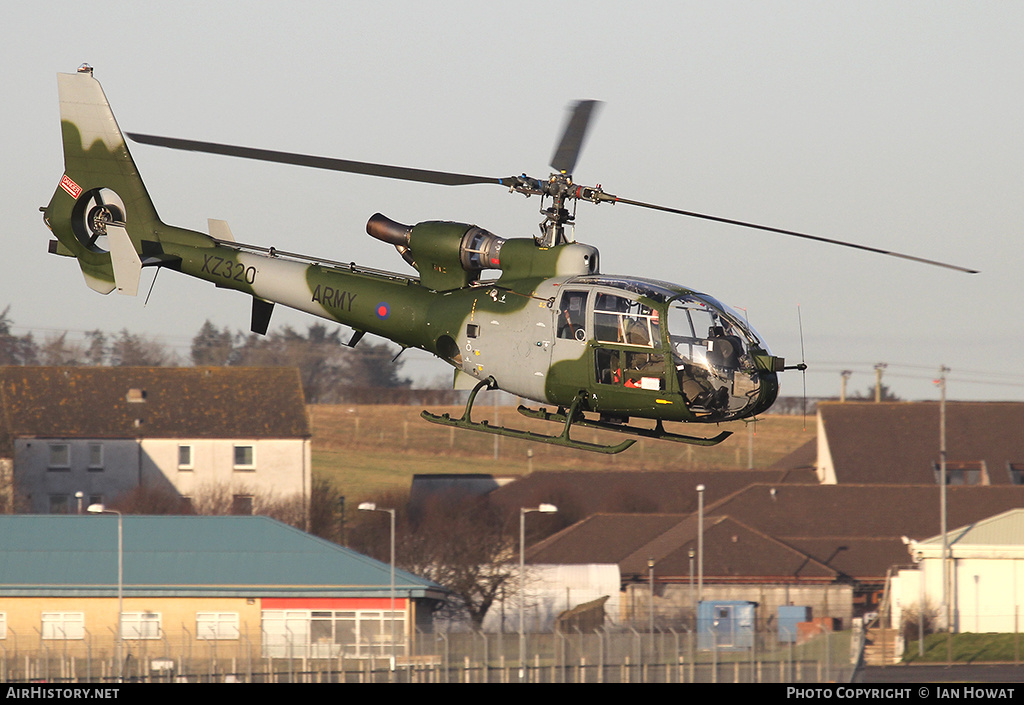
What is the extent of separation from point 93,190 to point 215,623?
23145 mm

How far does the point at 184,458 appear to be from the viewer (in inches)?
3164

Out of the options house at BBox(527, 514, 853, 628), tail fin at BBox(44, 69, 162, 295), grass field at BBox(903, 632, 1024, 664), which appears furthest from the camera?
house at BBox(527, 514, 853, 628)

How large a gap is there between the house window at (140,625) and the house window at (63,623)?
1.56m

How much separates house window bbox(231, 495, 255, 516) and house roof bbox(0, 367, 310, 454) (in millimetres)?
3763

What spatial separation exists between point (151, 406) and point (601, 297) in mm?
64345

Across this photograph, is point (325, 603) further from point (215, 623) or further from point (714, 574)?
point (714, 574)

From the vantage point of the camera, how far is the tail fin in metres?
27.9

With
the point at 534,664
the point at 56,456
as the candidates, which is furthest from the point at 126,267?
the point at 56,456

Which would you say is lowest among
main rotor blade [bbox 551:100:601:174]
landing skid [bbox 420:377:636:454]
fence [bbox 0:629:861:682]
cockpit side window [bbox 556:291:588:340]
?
fence [bbox 0:629:861:682]

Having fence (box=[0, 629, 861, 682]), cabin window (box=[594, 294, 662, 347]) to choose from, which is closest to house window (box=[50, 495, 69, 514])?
fence (box=[0, 629, 861, 682])

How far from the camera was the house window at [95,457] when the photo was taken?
79.8 m

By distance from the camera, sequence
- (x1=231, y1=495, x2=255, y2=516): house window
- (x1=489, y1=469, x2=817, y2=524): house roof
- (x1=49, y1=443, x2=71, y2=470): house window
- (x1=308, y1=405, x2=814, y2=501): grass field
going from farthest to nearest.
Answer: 1. (x1=308, y1=405, x2=814, y2=501): grass field
2. (x1=49, y1=443, x2=71, y2=470): house window
3. (x1=231, y1=495, x2=255, y2=516): house window
4. (x1=489, y1=469, x2=817, y2=524): house roof

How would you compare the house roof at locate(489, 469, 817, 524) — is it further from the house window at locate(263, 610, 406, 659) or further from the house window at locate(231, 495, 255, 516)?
the house window at locate(263, 610, 406, 659)
